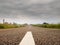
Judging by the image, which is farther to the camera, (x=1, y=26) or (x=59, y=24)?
(x=59, y=24)

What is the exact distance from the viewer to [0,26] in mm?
35156

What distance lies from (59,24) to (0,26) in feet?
61.0

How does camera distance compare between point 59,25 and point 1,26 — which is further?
point 59,25

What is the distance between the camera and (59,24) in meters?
39.3

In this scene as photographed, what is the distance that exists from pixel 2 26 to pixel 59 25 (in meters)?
18.4

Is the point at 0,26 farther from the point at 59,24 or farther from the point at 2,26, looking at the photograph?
the point at 59,24

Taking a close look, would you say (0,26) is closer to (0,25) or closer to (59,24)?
(0,25)

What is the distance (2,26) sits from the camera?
35.5 meters

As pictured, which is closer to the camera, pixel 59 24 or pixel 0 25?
pixel 0 25

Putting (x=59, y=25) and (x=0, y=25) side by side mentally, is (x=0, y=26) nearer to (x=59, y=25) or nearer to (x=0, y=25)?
(x=0, y=25)

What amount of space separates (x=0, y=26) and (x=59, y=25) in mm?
18945

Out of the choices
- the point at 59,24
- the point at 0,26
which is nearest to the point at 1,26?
the point at 0,26

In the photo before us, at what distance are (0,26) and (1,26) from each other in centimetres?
28

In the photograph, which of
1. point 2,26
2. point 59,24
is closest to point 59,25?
point 59,24
